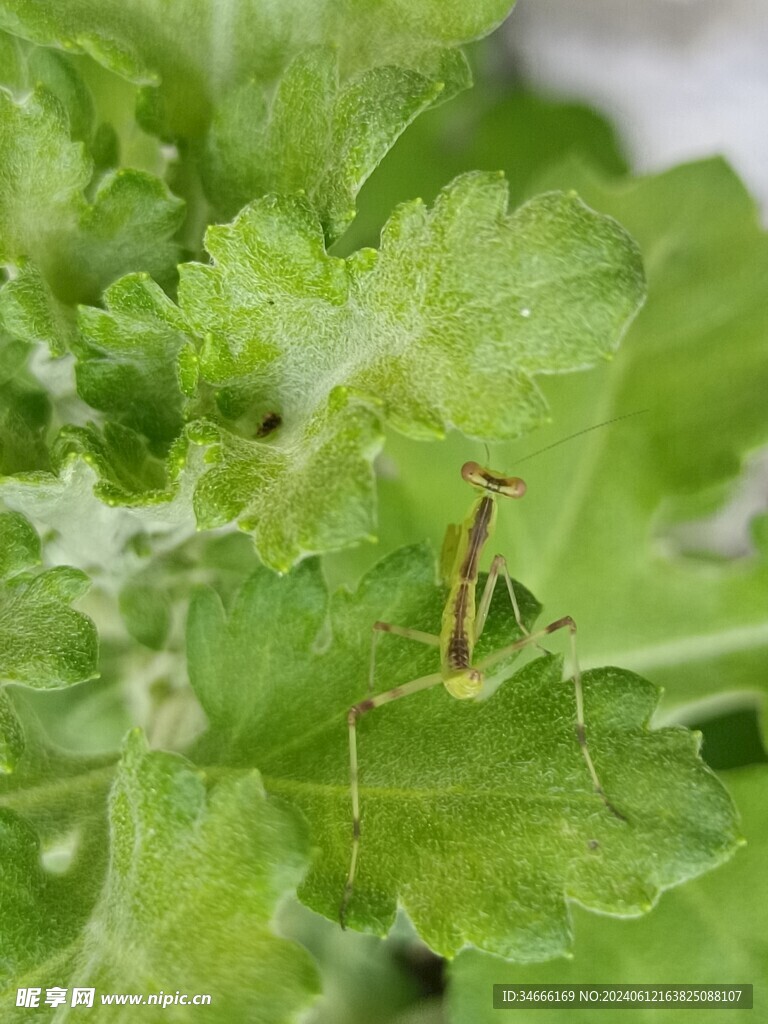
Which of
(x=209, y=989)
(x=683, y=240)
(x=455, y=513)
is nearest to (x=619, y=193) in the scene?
(x=683, y=240)

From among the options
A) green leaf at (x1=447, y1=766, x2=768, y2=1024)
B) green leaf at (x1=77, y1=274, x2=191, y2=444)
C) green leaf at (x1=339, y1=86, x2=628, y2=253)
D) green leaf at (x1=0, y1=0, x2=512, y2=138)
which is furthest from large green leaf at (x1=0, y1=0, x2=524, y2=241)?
green leaf at (x1=447, y1=766, x2=768, y2=1024)

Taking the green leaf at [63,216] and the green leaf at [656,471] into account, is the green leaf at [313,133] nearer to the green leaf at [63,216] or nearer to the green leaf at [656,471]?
the green leaf at [63,216]

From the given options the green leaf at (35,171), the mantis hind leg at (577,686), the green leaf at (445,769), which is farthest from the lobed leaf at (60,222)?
the mantis hind leg at (577,686)

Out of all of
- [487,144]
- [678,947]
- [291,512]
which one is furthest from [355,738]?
[487,144]

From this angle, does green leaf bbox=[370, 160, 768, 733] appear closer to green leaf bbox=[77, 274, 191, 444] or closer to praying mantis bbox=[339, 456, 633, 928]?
praying mantis bbox=[339, 456, 633, 928]

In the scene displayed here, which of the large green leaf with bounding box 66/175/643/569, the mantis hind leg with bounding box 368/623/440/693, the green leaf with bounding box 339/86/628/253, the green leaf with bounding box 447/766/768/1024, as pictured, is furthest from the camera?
the green leaf with bounding box 339/86/628/253

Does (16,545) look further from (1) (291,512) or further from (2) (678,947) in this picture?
(2) (678,947)
